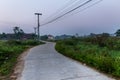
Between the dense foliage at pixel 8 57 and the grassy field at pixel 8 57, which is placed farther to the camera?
the dense foliage at pixel 8 57

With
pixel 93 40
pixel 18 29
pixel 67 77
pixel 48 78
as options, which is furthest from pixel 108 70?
pixel 18 29

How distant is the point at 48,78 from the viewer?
40.7 feet

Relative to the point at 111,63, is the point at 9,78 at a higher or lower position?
lower

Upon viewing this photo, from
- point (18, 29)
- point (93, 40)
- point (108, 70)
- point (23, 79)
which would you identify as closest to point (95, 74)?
point (108, 70)

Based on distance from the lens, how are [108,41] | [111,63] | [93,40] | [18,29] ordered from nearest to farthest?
1. [111,63]
2. [108,41]
3. [93,40]
4. [18,29]

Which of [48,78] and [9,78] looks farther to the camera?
[9,78]

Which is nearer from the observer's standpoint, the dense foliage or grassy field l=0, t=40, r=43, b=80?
grassy field l=0, t=40, r=43, b=80

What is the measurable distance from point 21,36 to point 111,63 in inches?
4595

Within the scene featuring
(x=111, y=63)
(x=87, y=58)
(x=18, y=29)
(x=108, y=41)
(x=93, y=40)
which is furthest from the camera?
(x=18, y=29)

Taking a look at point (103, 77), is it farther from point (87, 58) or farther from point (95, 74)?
point (87, 58)

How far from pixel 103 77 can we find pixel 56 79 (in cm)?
212

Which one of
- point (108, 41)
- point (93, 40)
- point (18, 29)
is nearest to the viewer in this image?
point (108, 41)

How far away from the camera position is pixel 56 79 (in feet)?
39.7

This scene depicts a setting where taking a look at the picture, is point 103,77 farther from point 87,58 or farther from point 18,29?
point 18,29
